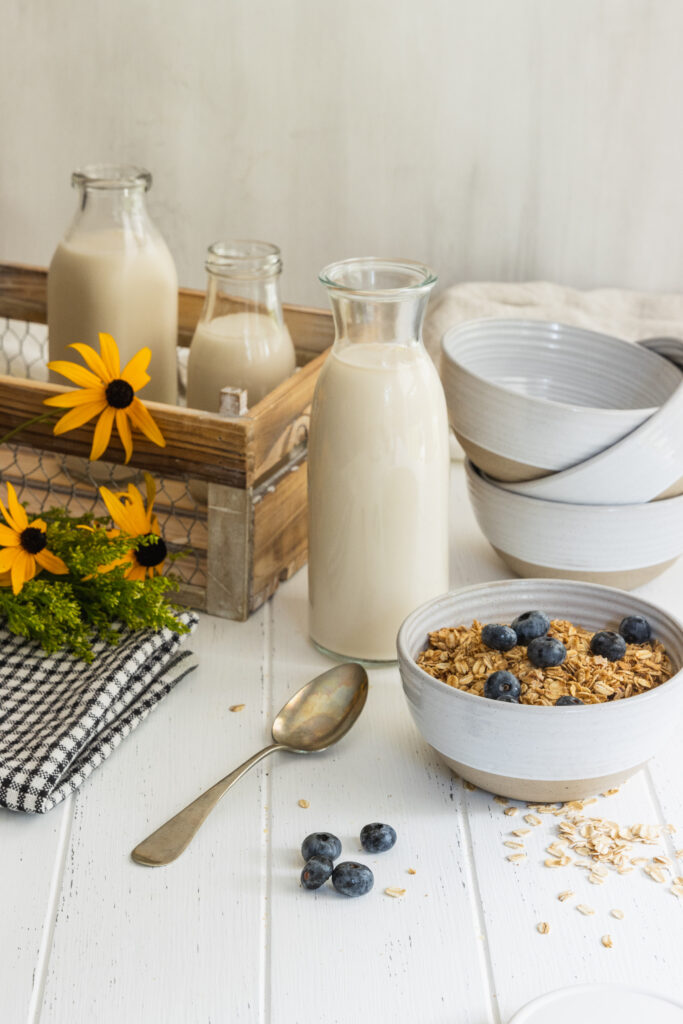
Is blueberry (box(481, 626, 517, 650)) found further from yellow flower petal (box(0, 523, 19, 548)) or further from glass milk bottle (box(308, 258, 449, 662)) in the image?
yellow flower petal (box(0, 523, 19, 548))

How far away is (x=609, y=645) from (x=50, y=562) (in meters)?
0.40

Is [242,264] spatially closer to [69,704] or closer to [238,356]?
[238,356]

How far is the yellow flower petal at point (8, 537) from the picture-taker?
82cm

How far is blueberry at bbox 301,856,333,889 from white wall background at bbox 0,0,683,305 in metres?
1.10

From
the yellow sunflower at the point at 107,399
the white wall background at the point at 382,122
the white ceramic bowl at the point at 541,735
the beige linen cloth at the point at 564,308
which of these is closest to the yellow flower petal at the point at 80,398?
the yellow sunflower at the point at 107,399

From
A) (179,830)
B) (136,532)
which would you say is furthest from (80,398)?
(179,830)

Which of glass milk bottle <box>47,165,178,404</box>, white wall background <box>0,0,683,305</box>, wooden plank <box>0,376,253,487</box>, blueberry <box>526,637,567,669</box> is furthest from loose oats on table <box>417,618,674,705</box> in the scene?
white wall background <box>0,0,683,305</box>

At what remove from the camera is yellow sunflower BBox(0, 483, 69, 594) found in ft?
2.71

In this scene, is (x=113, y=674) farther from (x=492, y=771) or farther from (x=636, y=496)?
(x=636, y=496)

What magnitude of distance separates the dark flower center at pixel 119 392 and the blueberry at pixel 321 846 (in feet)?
1.26

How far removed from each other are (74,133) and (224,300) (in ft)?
2.54

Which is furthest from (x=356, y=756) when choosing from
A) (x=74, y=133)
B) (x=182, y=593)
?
(x=74, y=133)

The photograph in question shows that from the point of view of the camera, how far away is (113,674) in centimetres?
79

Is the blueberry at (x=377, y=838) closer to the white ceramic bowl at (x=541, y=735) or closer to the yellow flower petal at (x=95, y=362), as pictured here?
the white ceramic bowl at (x=541, y=735)
